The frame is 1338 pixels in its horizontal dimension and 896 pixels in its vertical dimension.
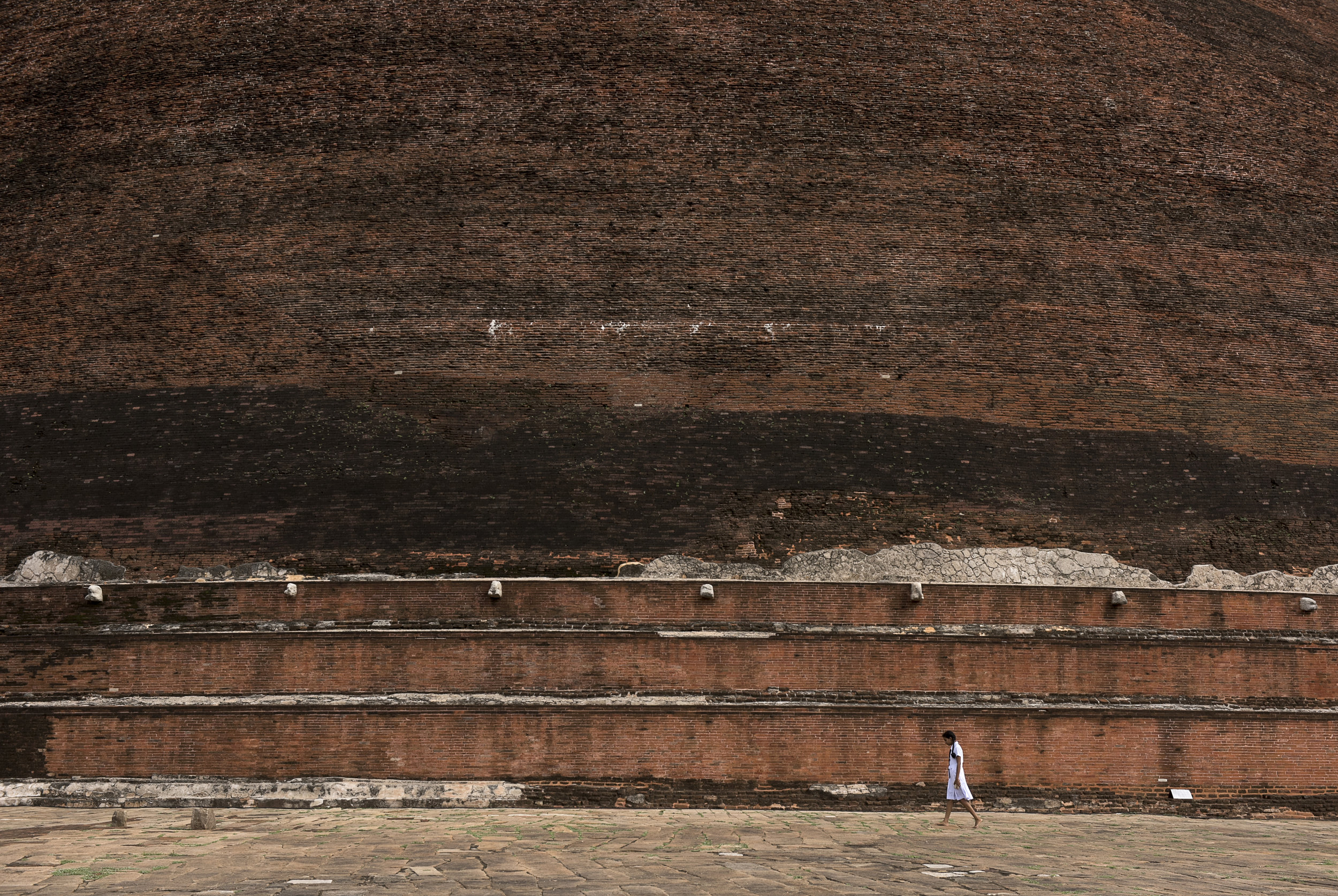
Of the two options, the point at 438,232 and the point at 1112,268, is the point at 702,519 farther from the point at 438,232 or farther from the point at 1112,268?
the point at 1112,268

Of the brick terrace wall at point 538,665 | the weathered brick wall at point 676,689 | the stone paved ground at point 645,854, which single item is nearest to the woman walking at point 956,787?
the stone paved ground at point 645,854

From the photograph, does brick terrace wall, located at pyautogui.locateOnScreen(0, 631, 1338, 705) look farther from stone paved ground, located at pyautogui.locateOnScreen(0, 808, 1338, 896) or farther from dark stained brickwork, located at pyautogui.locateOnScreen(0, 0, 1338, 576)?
stone paved ground, located at pyautogui.locateOnScreen(0, 808, 1338, 896)

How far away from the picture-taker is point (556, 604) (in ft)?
26.5

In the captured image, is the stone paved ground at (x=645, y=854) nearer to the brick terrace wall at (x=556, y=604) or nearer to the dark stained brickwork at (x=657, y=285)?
the brick terrace wall at (x=556, y=604)

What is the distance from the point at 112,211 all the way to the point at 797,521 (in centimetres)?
858

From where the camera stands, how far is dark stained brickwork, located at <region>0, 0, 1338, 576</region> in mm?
8820

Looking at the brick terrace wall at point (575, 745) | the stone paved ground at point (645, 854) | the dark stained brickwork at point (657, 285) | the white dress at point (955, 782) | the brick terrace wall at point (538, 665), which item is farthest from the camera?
the dark stained brickwork at point (657, 285)

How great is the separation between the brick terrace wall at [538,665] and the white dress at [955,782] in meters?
0.84

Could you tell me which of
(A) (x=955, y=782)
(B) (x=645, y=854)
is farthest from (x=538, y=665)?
(A) (x=955, y=782)

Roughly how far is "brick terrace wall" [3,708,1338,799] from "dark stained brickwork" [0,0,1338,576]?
147cm

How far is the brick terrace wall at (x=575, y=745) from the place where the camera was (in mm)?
7570

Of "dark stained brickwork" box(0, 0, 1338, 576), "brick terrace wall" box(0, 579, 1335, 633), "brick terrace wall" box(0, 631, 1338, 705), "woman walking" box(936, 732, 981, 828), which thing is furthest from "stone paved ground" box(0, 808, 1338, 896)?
"dark stained brickwork" box(0, 0, 1338, 576)

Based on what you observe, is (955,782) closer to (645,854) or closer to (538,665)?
(645,854)

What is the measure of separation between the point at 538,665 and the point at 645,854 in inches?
96.3
